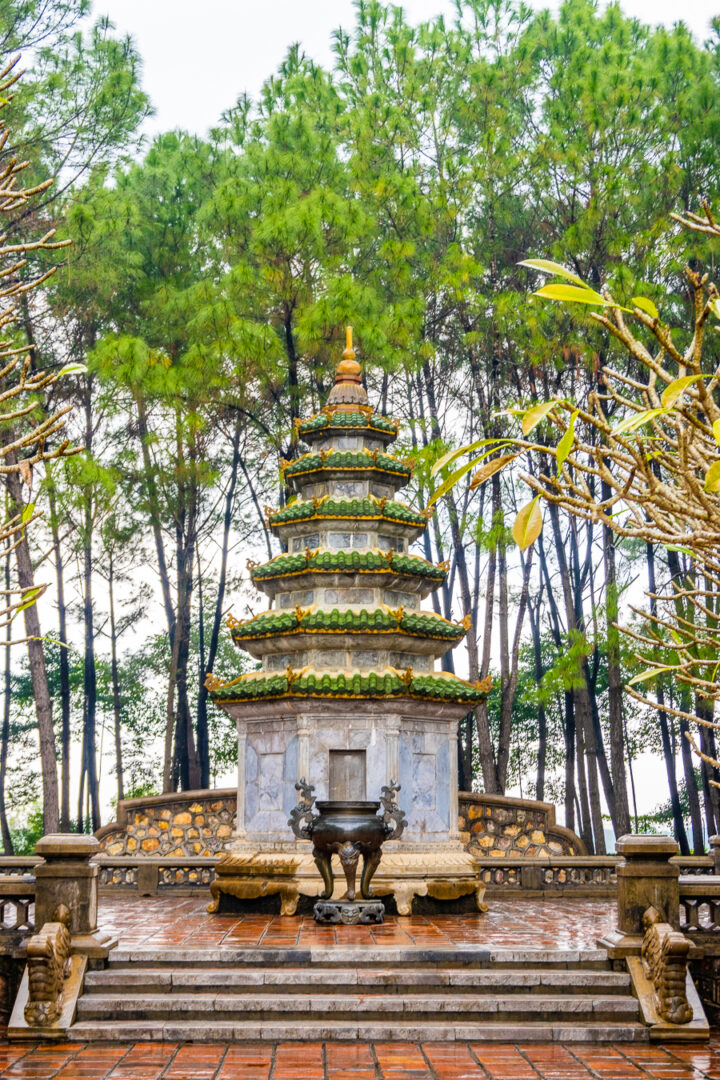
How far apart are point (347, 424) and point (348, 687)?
3515 millimetres

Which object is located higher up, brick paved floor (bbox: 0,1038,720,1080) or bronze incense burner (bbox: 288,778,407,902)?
bronze incense burner (bbox: 288,778,407,902)

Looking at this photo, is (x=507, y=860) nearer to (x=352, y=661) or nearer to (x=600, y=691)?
(x=352, y=661)

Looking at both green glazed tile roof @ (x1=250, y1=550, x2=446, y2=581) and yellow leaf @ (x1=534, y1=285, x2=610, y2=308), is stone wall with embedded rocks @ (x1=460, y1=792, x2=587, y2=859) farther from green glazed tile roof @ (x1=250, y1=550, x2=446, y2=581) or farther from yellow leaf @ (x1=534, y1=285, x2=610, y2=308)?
yellow leaf @ (x1=534, y1=285, x2=610, y2=308)

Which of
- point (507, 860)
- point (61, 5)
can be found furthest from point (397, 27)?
point (507, 860)

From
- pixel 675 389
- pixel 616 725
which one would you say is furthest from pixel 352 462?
pixel 675 389

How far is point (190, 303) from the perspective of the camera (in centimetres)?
1855

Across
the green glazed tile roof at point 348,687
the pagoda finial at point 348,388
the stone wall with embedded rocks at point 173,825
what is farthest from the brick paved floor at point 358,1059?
the pagoda finial at point 348,388

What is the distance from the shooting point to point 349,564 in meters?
12.4

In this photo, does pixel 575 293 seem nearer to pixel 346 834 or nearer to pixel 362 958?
pixel 362 958

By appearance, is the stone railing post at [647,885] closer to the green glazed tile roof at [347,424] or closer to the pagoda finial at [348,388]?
the green glazed tile roof at [347,424]

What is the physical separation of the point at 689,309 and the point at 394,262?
492 cm

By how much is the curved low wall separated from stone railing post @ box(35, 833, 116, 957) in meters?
6.26

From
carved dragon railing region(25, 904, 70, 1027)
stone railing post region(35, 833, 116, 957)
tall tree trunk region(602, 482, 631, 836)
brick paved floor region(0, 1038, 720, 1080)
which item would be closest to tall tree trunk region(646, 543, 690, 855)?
tall tree trunk region(602, 482, 631, 836)

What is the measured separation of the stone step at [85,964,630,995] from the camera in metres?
7.79
